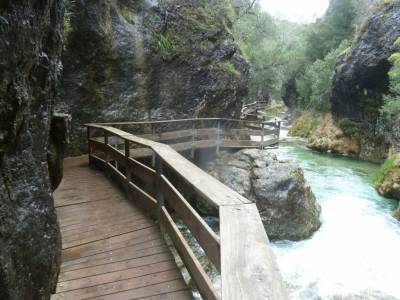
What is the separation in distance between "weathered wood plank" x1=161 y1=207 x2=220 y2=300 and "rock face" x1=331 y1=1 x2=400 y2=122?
18.1m

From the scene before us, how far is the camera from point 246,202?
2098 millimetres

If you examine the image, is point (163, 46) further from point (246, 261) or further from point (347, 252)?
point (246, 261)

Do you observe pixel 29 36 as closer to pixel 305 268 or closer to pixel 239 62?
pixel 305 268

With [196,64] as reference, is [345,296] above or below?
below

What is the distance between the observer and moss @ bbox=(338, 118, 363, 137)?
67.8 ft

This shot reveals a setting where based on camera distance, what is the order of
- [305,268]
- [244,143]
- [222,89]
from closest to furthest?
[305,268] < [244,143] < [222,89]

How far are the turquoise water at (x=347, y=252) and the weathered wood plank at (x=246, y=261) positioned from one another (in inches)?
215

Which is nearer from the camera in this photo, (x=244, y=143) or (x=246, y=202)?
(x=246, y=202)

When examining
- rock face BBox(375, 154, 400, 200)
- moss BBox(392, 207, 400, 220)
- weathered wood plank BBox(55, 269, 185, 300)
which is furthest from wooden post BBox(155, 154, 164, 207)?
rock face BBox(375, 154, 400, 200)

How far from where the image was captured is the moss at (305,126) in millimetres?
26648

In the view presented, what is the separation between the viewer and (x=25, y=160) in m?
2.37

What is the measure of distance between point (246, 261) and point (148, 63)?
33.4 feet

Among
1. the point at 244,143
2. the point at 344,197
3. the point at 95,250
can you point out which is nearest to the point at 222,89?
the point at 244,143

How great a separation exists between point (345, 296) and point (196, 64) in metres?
8.50
